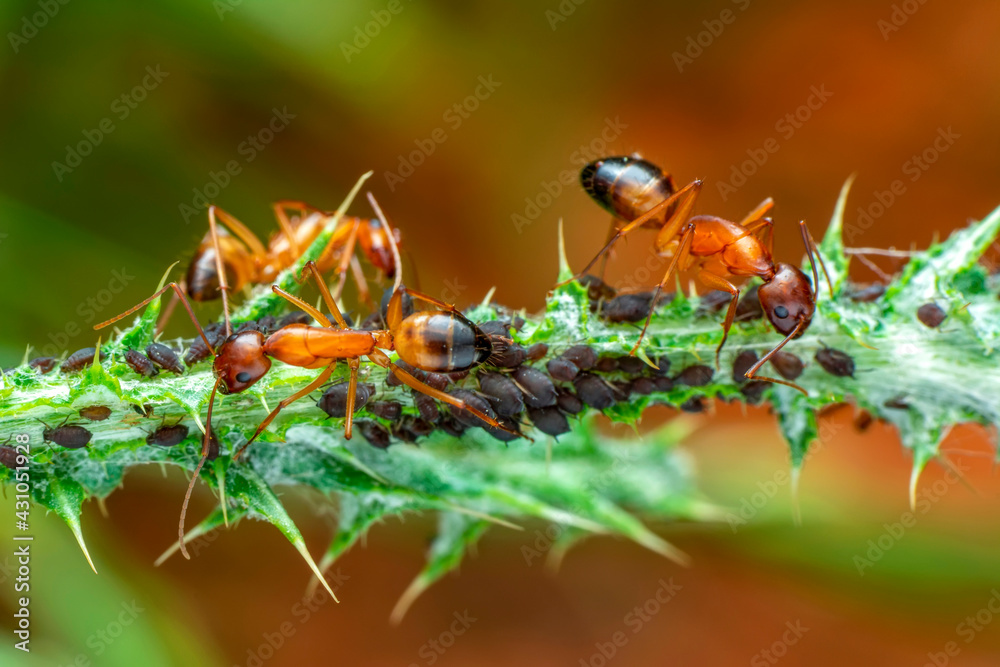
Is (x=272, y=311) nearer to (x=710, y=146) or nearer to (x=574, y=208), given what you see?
(x=574, y=208)

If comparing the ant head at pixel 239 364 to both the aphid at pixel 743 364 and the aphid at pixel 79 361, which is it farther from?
the aphid at pixel 743 364

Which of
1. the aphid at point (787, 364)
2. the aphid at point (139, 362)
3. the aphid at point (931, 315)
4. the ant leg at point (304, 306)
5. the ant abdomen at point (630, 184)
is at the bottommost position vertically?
the aphid at point (139, 362)

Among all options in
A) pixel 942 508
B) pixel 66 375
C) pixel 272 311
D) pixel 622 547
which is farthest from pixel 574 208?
pixel 66 375

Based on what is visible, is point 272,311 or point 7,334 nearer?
point 272,311

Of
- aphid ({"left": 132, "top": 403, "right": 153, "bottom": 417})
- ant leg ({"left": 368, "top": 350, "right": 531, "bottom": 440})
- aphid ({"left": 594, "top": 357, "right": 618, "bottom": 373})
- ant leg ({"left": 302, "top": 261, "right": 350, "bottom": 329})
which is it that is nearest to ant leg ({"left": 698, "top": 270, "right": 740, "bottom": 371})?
aphid ({"left": 594, "top": 357, "right": 618, "bottom": 373})

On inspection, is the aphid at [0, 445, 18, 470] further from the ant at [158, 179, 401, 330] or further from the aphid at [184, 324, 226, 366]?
the ant at [158, 179, 401, 330]

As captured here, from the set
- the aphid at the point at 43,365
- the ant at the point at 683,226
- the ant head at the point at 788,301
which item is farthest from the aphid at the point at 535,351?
the aphid at the point at 43,365

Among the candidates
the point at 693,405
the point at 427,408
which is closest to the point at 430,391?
the point at 427,408
